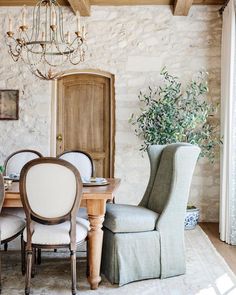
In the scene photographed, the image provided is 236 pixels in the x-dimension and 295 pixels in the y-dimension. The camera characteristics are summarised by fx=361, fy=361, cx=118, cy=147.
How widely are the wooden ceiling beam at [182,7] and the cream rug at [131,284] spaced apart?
327cm

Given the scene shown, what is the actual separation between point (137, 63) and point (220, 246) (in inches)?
111

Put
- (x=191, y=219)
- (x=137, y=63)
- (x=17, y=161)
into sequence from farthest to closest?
(x=137, y=63)
(x=191, y=219)
(x=17, y=161)

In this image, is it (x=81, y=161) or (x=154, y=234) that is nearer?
(x=154, y=234)

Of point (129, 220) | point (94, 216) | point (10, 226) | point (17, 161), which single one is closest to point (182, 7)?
point (17, 161)

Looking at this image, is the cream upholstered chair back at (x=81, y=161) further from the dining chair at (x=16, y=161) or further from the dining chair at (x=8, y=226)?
the dining chair at (x=8, y=226)

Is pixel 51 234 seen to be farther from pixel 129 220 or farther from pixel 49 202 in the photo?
pixel 129 220

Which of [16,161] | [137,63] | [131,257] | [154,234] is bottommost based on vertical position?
[131,257]

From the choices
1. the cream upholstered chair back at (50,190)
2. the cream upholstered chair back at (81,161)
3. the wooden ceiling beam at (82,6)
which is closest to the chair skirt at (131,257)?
the cream upholstered chair back at (50,190)

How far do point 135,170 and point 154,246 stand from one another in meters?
2.49

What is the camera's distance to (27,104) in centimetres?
543

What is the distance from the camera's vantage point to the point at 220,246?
12.9ft

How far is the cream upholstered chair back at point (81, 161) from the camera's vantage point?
399 cm

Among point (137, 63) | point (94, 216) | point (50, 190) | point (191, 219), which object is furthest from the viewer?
point (137, 63)

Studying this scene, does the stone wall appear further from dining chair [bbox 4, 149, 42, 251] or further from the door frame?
dining chair [bbox 4, 149, 42, 251]
